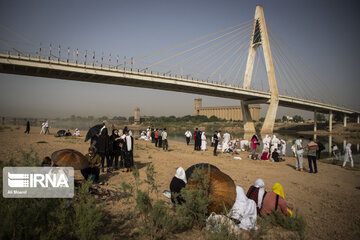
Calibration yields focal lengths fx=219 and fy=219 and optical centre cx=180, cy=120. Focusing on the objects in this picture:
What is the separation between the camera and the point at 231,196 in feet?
11.4

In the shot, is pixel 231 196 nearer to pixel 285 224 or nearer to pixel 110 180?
pixel 285 224

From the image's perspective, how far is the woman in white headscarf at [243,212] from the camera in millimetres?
3422

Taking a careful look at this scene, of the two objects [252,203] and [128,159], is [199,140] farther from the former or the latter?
[252,203]

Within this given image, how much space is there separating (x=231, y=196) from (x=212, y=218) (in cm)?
51

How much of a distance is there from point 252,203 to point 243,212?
0.23 m

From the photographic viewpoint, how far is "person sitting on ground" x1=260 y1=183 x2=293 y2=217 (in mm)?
3754

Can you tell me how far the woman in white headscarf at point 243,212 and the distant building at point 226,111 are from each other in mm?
113469

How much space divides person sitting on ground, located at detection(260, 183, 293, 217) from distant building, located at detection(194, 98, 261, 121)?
371ft

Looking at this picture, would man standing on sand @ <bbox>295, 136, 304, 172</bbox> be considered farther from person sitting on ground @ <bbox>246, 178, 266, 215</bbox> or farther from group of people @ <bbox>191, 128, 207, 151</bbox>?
group of people @ <bbox>191, 128, 207, 151</bbox>

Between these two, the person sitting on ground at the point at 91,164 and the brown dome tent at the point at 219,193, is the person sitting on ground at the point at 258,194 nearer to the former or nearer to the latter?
the brown dome tent at the point at 219,193

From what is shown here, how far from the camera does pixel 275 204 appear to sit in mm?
3770

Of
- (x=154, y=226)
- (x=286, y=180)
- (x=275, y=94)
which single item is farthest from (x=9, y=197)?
(x=275, y=94)

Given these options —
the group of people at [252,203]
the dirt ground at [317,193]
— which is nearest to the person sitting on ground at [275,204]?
the group of people at [252,203]

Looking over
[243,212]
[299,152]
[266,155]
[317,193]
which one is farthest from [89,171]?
[266,155]
